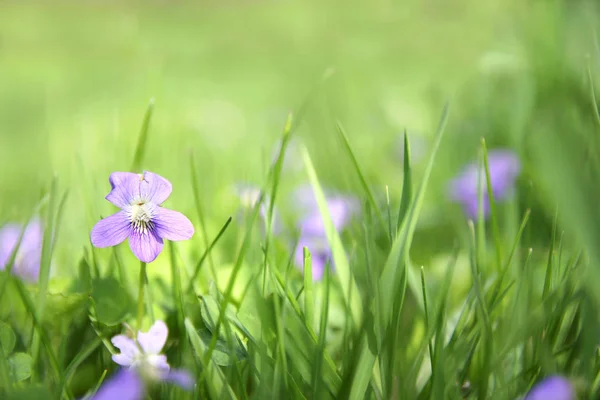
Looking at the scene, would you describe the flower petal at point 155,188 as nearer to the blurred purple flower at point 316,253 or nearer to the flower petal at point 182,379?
the flower petal at point 182,379

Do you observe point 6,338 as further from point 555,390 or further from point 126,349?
point 555,390

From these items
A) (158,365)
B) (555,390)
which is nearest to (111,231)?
(158,365)

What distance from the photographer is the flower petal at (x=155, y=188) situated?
0.60 m

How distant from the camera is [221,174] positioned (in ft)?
5.54

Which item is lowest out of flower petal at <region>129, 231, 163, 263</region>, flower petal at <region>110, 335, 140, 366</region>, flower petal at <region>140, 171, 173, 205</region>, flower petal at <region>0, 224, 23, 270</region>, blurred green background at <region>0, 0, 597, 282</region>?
blurred green background at <region>0, 0, 597, 282</region>

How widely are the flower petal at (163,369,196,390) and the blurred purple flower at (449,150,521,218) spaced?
0.76 meters

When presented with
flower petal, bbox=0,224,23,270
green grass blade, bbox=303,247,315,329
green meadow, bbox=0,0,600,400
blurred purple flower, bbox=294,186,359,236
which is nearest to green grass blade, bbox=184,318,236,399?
green meadow, bbox=0,0,600,400

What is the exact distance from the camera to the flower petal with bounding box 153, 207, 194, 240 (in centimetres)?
59

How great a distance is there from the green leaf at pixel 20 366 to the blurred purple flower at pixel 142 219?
6.6 inches

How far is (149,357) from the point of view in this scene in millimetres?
612

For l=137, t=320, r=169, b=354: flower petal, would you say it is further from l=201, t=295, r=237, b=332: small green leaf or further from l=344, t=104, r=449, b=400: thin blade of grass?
l=344, t=104, r=449, b=400: thin blade of grass

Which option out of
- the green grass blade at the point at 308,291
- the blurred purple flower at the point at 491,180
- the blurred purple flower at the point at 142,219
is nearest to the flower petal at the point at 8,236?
the blurred purple flower at the point at 142,219

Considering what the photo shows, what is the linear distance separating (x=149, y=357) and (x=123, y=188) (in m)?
0.17

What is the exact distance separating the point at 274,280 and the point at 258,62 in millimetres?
3830
